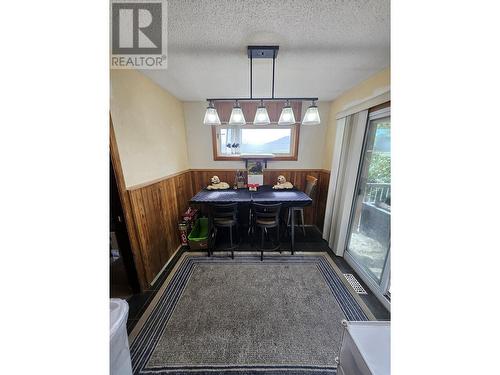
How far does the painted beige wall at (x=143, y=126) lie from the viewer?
1.66 m

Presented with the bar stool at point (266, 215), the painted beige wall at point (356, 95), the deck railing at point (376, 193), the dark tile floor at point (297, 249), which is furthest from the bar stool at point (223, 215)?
the painted beige wall at point (356, 95)

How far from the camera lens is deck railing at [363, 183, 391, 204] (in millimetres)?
1929

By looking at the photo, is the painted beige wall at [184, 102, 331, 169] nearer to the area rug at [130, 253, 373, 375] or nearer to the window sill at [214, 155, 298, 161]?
the window sill at [214, 155, 298, 161]

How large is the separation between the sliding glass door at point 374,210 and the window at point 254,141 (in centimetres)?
136

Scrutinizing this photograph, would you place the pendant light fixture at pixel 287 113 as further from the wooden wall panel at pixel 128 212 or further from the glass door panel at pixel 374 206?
the wooden wall panel at pixel 128 212

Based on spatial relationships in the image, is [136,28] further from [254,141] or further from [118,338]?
[254,141]

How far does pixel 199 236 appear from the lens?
9.59ft

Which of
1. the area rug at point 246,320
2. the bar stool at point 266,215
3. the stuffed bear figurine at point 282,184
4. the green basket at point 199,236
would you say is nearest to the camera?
the area rug at point 246,320

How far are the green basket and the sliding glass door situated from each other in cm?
223

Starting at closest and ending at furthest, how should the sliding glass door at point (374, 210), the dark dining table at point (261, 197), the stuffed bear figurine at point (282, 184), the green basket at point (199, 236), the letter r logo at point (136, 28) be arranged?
1. the letter r logo at point (136, 28)
2. the sliding glass door at point (374, 210)
3. the dark dining table at point (261, 197)
4. the green basket at point (199, 236)
5. the stuffed bear figurine at point (282, 184)

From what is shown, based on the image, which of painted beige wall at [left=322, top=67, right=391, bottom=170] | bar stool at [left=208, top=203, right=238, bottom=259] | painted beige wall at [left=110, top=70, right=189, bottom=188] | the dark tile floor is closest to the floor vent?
the dark tile floor

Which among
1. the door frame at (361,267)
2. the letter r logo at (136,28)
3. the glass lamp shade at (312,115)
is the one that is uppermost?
the letter r logo at (136,28)
